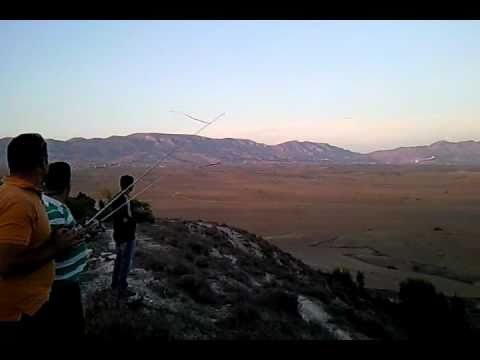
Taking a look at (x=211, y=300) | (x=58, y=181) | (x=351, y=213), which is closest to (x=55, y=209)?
(x=58, y=181)

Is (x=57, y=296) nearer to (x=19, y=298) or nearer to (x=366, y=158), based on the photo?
(x=19, y=298)

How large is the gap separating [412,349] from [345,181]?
78.3 metres

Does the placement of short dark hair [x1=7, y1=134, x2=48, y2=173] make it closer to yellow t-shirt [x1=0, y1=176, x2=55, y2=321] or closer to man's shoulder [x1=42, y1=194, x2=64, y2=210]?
yellow t-shirt [x1=0, y1=176, x2=55, y2=321]

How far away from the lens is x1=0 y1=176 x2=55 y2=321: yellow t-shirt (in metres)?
1.84

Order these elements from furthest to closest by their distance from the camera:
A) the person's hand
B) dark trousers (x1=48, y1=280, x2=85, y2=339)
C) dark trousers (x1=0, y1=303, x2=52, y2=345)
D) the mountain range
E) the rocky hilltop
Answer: the mountain range < the rocky hilltop < dark trousers (x1=48, y1=280, x2=85, y2=339) < the person's hand < dark trousers (x1=0, y1=303, x2=52, y2=345)

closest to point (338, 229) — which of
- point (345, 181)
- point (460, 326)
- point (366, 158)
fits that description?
point (460, 326)

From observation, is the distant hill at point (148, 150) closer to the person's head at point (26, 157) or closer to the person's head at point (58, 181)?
the person's head at point (58, 181)

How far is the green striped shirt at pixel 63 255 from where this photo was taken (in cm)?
238

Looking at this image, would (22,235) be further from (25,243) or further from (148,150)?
(148,150)

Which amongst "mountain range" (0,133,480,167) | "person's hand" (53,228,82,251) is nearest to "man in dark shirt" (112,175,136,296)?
"person's hand" (53,228,82,251)

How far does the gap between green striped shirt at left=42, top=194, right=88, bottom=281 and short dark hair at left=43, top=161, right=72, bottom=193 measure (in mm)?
204

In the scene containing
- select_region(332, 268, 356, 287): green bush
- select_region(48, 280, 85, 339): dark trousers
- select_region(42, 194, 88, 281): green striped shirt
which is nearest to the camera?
select_region(48, 280, 85, 339): dark trousers

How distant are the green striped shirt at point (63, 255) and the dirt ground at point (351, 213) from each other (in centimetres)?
48

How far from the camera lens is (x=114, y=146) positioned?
109m
